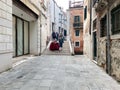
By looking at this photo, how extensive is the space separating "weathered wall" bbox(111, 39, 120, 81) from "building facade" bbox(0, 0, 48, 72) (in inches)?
169

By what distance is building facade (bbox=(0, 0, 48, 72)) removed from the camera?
8265 mm

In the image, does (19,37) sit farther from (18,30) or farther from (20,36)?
(18,30)

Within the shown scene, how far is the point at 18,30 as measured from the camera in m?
14.5

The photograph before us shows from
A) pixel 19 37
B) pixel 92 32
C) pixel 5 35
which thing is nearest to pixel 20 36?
pixel 19 37

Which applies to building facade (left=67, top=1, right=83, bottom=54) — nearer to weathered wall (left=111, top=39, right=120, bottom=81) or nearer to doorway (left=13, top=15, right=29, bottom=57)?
doorway (left=13, top=15, right=29, bottom=57)

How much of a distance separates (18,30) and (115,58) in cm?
896

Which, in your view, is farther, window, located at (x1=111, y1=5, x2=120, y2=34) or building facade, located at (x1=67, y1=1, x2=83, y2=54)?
building facade, located at (x1=67, y1=1, x2=83, y2=54)

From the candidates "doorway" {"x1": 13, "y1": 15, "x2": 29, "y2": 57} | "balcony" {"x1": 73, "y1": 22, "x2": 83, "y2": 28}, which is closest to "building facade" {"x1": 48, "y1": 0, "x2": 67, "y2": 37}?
"balcony" {"x1": 73, "y1": 22, "x2": 83, "y2": 28}

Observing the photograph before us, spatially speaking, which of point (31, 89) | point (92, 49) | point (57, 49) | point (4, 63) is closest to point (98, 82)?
point (31, 89)

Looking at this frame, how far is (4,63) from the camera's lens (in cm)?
822

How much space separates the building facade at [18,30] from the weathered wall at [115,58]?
169 inches

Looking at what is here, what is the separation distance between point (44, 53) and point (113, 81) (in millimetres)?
11614

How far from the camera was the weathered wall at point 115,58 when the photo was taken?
6.79 m

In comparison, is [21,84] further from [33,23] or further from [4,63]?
[33,23]
